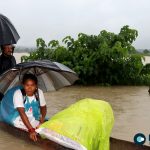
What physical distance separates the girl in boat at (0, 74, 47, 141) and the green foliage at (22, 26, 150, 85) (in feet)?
27.7

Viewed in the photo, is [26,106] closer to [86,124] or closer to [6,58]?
[86,124]

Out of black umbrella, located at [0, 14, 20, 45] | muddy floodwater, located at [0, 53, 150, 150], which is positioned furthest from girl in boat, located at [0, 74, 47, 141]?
black umbrella, located at [0, 14, 20, 45]

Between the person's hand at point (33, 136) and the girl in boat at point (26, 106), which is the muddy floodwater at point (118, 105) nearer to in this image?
the person's hand at point (33, 136)

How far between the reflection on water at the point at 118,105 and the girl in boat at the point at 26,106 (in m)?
0.27

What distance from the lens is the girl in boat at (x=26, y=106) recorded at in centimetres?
572

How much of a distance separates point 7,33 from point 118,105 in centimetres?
500

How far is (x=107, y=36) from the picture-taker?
619 inches

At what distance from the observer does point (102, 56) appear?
14914 millimetres

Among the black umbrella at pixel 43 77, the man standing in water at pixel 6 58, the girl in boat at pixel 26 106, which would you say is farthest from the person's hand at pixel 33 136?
the man standing in water at pixel 6 58

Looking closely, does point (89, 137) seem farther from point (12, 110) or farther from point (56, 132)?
point (12, 110)

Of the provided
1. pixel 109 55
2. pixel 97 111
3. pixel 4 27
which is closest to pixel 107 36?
pixel 109 55

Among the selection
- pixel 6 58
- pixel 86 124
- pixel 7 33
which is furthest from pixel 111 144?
pixel 6 58

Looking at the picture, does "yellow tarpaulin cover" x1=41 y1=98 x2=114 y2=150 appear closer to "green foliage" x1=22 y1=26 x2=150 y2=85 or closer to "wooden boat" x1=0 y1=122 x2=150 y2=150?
"wooden boat" x1=0 y1=122 x2=150 y2=150

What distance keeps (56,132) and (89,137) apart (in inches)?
15.2
